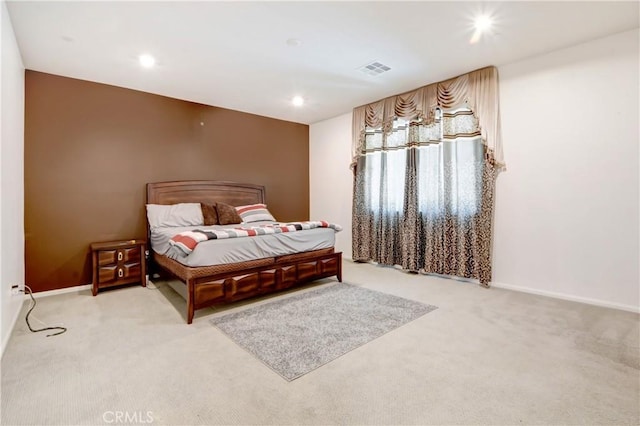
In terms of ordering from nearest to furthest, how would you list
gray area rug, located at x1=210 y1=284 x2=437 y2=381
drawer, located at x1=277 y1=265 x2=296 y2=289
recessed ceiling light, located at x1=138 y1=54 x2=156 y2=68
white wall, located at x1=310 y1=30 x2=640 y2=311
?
gray area rug, located at x1=210 y1=284 x2=437 y2=381, white wall, located at x1=310 y1=30 x2=640 y2=311, recessed ceiling light, located at x1=138 y1=54 x2=156 y2=68, drawer, located at x1=277 y1=265 x2=296 y2=289

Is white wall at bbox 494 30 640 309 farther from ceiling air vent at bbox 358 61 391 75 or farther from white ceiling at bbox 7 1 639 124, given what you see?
ceiling air vent at bbox 358 61 391 75

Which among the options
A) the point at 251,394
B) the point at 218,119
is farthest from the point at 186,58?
the point at 251,394

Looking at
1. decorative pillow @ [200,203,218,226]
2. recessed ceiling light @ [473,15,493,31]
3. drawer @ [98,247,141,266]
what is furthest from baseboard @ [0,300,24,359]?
recessed ceiling light @ [473,15,493,31]

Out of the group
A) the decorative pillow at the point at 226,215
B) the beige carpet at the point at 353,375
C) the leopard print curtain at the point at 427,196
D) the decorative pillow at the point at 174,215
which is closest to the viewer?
the beige carpet at the point at 353,375

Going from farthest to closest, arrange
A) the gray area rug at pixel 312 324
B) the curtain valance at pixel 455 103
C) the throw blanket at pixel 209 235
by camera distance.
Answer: the curtain valance at pixel 455 103
the throw blanket at pixel 209 235
the gray area rug at pixel 312 324

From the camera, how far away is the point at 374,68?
3.72m

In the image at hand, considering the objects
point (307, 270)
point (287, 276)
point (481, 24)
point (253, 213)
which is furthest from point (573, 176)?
point (253, 213)

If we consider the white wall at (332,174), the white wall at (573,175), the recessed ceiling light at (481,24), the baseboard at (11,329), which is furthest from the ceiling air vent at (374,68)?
the baseboard at (11,329)

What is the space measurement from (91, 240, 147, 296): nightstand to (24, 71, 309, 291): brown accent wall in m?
0.39

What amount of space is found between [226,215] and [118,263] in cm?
147

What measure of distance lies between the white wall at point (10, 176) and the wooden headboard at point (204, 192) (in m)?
1.42

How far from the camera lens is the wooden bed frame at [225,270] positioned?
2.85 m

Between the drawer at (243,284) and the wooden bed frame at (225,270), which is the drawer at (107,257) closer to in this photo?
the wooden bed frame at (225,270)

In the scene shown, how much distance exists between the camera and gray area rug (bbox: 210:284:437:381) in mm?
2191
